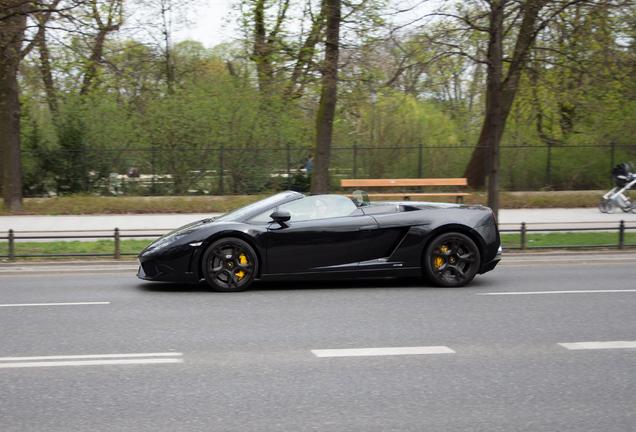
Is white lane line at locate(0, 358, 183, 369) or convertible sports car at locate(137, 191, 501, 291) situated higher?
convertible sports car at locate(137, 191, 501, 291)

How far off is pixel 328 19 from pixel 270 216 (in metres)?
8.81

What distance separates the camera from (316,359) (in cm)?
660

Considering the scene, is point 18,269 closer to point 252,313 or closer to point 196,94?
point 252,313

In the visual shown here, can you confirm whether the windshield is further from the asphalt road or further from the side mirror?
the asphalt road

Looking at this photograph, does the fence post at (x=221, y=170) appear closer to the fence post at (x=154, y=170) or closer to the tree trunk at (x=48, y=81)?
the fence post at (x=154, y=170)

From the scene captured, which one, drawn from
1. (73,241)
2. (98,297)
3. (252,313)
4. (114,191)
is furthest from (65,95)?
(252,313)

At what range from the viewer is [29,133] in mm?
26391

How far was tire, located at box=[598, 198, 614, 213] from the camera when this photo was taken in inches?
911

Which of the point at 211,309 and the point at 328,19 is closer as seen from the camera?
the point at 211,309

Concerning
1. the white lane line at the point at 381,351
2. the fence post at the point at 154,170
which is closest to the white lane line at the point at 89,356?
the white lane line at the point at 381,351

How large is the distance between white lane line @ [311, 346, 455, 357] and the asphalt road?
0.14 feet

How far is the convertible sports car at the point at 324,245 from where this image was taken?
9828 mm

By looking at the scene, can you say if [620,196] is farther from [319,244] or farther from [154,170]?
[319,244]

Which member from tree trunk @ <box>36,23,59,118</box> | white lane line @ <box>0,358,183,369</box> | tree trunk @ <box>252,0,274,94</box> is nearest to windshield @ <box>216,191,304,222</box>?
white lane line @ <box>0,358,183,369</box>
